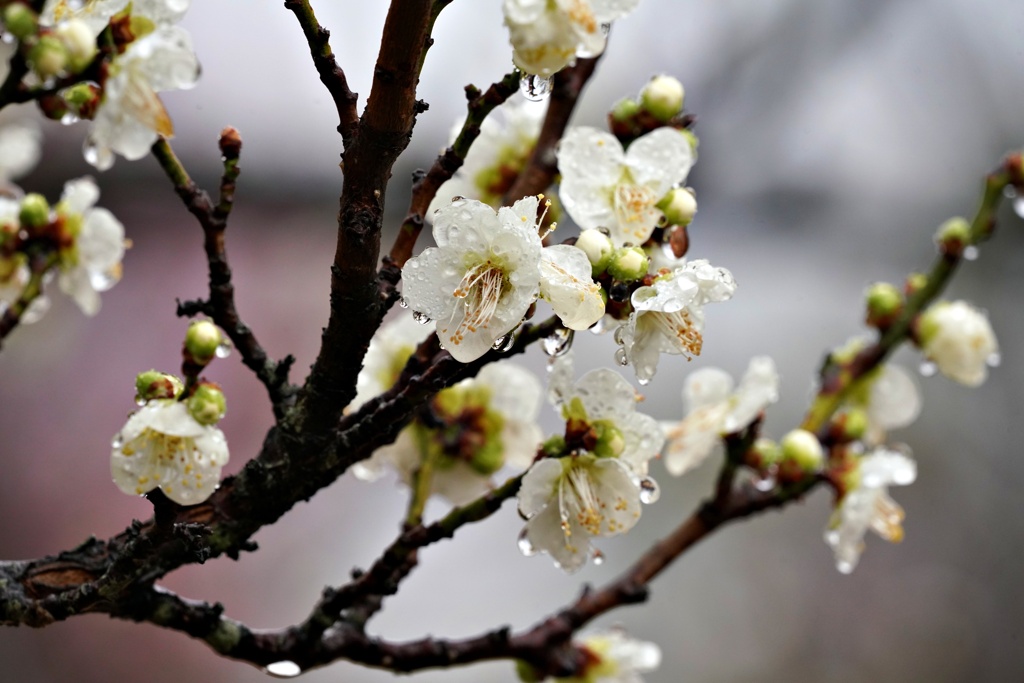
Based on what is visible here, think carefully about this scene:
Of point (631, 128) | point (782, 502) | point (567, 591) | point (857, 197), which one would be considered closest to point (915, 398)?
point (782, 502)

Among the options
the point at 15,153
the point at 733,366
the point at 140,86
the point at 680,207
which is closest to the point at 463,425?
the point at 680,207

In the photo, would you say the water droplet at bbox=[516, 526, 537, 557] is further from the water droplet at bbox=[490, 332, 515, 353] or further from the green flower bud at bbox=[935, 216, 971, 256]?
the green flower bud at bbox=[935, 216, 971, 256]

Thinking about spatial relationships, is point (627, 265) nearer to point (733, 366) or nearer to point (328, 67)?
point (328, 67)

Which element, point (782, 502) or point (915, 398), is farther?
point (915, 398)

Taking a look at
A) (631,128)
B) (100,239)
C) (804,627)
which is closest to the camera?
(631,128)

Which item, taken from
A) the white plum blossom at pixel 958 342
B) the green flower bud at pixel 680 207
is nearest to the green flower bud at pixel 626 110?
the green flower bud at pixel 680 207

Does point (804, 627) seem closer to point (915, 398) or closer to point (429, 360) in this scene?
point (915, 398)
